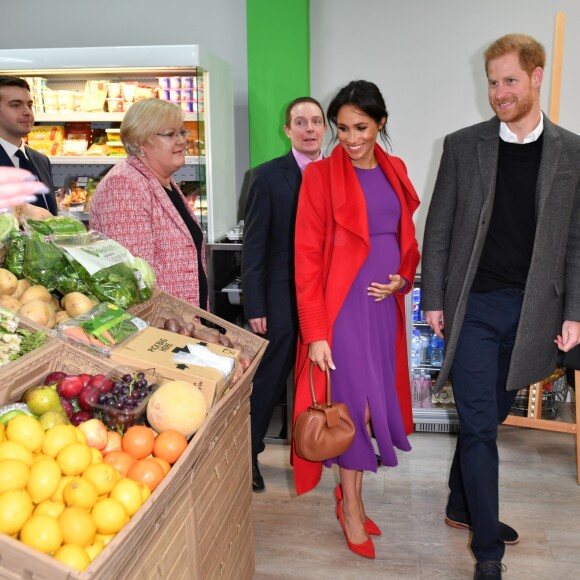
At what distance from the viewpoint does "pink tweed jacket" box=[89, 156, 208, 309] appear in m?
2.56

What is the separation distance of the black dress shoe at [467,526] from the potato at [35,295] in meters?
1.88

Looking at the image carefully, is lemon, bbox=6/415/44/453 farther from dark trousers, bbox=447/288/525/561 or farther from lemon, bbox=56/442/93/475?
dark trousers, bbox=447/288/525/561

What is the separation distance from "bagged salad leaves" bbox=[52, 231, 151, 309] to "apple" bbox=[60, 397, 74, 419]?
20.3 inches

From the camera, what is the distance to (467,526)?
2840mm

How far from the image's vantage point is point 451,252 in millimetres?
2500

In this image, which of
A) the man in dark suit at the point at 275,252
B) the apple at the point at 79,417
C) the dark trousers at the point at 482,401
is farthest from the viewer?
the man in dark suit at the point at 275,252

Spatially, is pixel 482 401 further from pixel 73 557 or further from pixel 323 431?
pixel 73 557

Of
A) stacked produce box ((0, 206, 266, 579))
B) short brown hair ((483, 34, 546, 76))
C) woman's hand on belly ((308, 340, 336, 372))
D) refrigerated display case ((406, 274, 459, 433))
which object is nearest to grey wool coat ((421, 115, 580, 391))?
short brown hair ((483, 34, 546, 76))

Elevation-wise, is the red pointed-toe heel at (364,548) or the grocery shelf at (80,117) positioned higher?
the grocery shelf at (80,117)

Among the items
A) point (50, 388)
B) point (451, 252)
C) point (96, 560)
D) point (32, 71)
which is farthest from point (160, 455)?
point (32, 71)

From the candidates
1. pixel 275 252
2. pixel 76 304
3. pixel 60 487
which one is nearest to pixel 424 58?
pixel 275 252

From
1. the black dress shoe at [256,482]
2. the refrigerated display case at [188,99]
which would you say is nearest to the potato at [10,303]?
the black dress shoe at [256,482]

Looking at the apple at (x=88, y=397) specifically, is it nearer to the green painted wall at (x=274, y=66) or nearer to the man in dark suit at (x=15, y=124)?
the man in dark suit at (x=15, y=124)

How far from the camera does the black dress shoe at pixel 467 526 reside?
2.75m
